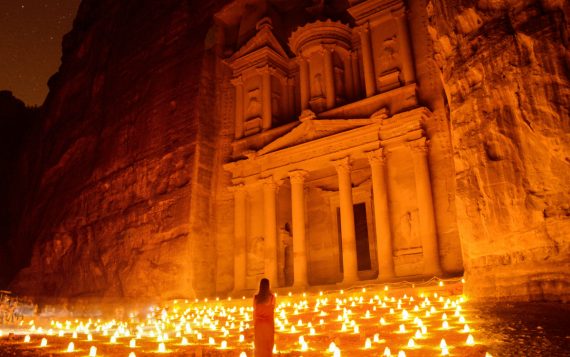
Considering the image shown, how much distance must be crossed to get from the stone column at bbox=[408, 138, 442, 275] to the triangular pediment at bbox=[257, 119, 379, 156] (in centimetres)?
224

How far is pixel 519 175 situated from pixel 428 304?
4.11m

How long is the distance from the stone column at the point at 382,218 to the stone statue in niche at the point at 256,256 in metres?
5.75

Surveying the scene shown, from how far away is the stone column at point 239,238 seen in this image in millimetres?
20781

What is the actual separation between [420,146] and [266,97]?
8982 mm

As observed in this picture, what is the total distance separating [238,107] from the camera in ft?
80.0

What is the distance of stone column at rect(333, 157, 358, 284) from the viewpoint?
59.0ft

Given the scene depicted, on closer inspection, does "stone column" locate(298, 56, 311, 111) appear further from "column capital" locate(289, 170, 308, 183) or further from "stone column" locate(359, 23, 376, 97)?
"column capital" locate(289, 170, 308, 183)

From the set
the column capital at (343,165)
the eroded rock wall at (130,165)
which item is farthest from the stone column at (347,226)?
the eroded rock wall at (130,165)

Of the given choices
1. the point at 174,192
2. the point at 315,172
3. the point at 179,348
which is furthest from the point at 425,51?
the point at 179,348

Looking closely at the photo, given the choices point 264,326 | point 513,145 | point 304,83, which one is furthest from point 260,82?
point 264,326

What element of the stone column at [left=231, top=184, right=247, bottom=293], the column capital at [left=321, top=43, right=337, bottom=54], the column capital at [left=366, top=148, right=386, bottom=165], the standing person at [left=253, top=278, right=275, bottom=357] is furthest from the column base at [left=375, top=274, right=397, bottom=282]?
the standing person at [left=253, top=278, right=275, bottom=357]

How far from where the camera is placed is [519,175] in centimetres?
851

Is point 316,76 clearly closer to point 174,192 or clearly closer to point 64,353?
point 174,192

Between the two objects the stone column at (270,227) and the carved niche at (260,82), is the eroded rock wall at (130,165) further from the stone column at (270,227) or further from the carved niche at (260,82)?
the stone column at (270,227)
